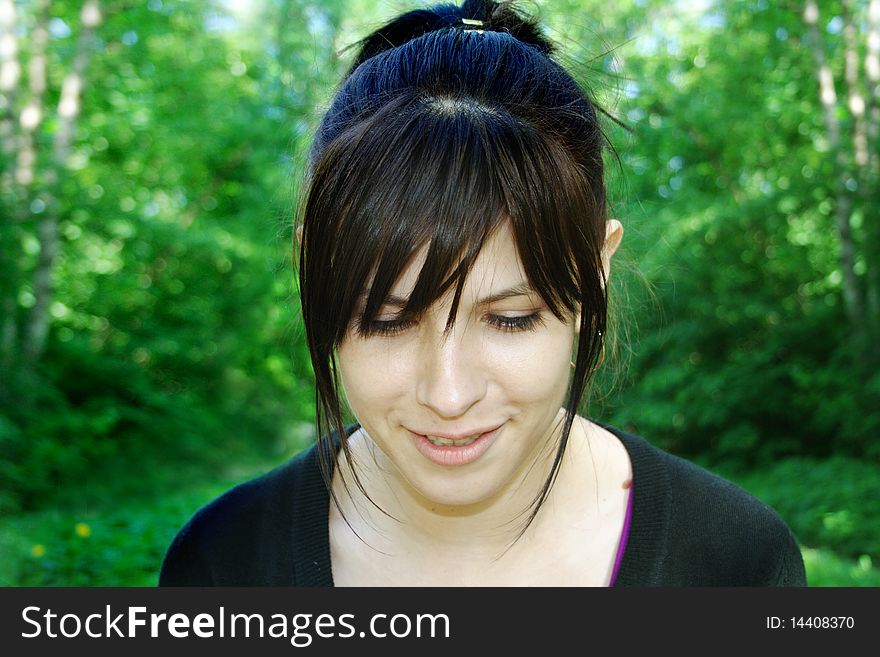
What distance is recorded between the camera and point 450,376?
1.18m

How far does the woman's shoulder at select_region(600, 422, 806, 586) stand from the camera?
55.2 inches

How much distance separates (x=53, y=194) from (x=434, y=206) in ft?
21.5

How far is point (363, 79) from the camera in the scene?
1.37m

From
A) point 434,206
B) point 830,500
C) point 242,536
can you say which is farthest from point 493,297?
point 830,500

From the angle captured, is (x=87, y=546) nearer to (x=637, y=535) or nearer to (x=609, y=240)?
(x=637, y=535)

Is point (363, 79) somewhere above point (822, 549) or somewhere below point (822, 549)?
below

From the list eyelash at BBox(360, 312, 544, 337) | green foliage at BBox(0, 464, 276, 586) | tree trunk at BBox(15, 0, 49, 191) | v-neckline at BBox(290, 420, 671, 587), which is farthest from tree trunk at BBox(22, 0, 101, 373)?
eyelash at BBox(360, 312, 544, 337)

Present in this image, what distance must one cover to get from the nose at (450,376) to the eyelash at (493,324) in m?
0.05

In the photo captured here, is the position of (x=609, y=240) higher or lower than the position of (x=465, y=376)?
higher

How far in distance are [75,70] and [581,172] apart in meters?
7.58

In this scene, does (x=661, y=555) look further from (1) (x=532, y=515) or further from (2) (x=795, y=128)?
(2) (x=795, y=128)

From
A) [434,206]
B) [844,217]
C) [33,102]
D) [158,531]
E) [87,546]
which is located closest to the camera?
[434,206]

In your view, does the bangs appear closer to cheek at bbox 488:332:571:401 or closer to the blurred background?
cheek at bbox 488:332:571:401

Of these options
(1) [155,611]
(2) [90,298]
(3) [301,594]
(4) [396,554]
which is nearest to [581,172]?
(4) [396,554]
